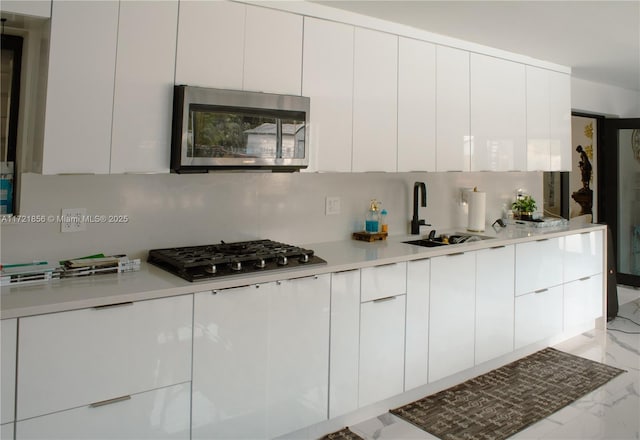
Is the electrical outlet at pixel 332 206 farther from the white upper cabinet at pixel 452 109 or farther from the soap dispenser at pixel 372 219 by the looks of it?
the white upper cabinet at pixel 452 109

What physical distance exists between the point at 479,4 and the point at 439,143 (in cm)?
94

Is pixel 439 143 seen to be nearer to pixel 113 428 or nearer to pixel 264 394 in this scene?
pixel 264 394

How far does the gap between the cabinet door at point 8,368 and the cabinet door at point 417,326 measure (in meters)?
1.94

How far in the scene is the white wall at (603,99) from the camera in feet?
16.4

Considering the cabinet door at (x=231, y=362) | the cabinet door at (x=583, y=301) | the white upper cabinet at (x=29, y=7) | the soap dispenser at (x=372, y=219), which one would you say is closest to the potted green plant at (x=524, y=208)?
the cabinet door at (x=583, y=301)

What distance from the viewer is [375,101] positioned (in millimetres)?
3000

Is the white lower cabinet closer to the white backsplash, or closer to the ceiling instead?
the white backsplash

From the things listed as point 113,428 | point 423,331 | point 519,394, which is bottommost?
point 519,394

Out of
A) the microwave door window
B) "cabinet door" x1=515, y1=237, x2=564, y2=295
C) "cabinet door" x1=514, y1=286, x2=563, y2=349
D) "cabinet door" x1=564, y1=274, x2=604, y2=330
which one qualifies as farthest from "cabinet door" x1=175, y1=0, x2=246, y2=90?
"cabinet door" x1=564, y1=274, x2=604, y2=330

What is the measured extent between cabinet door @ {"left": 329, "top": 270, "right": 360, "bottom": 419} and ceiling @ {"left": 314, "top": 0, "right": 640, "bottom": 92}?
5.16 ft

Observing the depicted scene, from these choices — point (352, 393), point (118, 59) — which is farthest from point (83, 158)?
point (352, 393)

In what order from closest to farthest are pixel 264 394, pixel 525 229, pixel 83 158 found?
pixel 83 158 → pixel 264 394 → pixel 525 229

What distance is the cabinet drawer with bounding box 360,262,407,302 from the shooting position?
8.53 ft

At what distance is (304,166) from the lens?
8.74 ft
